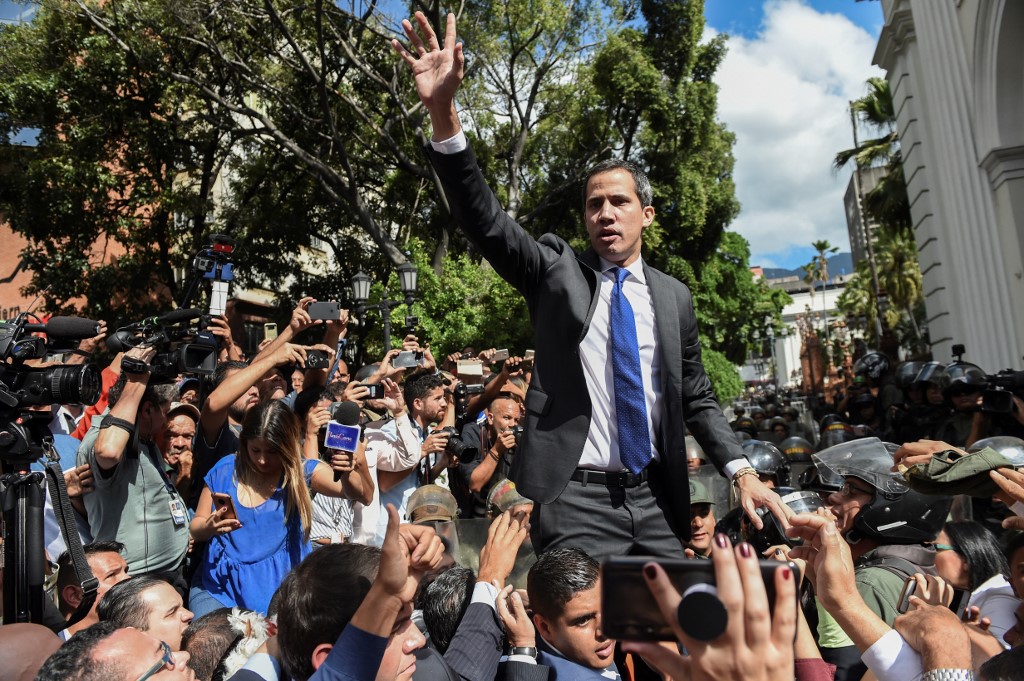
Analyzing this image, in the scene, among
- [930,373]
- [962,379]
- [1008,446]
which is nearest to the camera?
[1008,446]

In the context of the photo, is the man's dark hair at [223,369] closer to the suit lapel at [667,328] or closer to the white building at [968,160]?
the suit lapel at [667,328]

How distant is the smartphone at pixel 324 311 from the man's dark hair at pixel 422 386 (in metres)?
0.99

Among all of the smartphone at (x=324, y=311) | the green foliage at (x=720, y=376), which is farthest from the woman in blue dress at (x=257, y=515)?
the green foliage at (x=720, y=376)

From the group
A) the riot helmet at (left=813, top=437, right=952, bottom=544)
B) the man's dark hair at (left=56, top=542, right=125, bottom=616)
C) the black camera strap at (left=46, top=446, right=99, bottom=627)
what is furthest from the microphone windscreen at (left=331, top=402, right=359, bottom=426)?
the riot helmet at (left=813, top=437, right=952, bottom=544)

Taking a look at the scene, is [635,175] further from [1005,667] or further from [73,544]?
[73,544]

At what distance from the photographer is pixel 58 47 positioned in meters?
17.0

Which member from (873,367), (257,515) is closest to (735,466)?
(257,515)

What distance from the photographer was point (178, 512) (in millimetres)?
4359

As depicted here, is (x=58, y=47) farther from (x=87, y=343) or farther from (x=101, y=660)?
(x=101, y=660)

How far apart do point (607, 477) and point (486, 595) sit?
0.57 m

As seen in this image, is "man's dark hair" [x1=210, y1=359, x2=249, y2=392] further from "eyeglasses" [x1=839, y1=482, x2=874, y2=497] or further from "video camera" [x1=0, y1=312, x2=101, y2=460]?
"eyeglasses" [x1=839, y1=482, x2=874, y2=497]

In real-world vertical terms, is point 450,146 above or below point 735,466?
above

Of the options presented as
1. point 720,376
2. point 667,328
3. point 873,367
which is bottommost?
point 667,328

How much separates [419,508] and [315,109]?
1637cm
